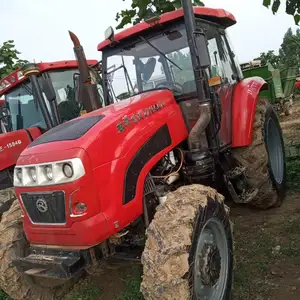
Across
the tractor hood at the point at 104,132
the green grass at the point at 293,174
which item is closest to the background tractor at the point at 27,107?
the tractor hood at the point at 104,132

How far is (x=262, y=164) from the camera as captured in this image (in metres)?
4.18

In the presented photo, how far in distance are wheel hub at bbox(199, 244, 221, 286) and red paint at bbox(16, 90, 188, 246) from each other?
0.55 meters

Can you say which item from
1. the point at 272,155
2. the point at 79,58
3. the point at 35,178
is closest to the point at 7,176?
the point at 79,58

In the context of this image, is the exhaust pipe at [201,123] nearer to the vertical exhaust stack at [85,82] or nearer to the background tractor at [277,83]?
the vertical exhaust stack at [85,82]

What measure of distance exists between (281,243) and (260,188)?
0.67 m

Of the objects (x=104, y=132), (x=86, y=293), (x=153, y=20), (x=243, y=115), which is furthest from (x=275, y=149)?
(x=104, y=132)

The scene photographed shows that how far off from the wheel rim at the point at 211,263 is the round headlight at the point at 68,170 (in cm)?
100

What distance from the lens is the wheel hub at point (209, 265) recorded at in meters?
2.74

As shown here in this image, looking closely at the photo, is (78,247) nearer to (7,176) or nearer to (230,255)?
(230,255)

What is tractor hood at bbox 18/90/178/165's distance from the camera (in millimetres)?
2617

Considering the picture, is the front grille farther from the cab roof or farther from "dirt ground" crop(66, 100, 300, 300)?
the cab roof

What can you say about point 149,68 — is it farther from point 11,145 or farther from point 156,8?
point 11,145

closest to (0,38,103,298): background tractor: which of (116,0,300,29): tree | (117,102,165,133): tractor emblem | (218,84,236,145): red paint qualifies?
(116,0,300,29): tree

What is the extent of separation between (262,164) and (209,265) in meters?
1.73
